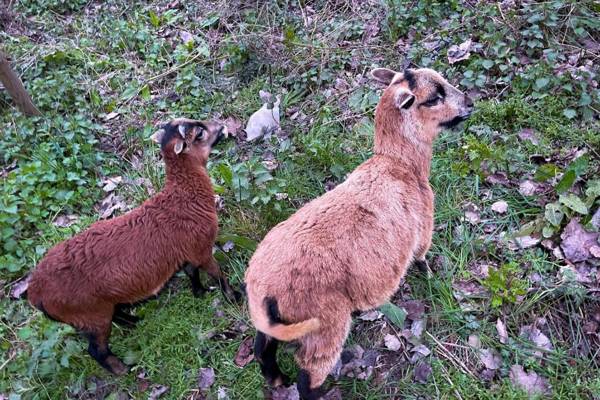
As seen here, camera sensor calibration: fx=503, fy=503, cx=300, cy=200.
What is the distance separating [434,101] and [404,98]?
1.08 ft

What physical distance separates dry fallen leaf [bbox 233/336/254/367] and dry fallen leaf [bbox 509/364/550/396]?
1.91 meters

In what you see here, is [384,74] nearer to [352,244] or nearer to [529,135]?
[529,135]

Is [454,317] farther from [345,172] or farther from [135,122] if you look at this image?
[135,122]

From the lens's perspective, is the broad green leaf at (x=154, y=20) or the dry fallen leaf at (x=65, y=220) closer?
the dry fallen leaf at (x=65, y=220)

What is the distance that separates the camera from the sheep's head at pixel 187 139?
4.12 m

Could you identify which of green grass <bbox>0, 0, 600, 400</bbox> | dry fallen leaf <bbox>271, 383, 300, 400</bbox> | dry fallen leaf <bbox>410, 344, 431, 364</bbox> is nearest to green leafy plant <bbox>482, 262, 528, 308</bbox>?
green grass <bbox>0, 0, 600, 400</bbox>

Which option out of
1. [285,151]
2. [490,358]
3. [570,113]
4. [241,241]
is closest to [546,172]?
[570,113]

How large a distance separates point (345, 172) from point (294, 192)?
54cm

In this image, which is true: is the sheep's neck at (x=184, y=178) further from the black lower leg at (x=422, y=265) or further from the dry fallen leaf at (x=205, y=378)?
the black lower leg at (x=422, y=265)

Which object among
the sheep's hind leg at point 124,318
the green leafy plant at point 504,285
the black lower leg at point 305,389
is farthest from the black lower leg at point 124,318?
the green leafy plant at point 504,285

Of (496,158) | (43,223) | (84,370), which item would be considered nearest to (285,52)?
(496,158)

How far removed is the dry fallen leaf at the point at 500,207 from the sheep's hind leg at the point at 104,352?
3.30m

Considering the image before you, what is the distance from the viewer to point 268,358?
3543mm

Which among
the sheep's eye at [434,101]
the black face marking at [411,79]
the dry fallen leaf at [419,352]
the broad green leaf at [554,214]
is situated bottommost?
the dry fallen leaf at [419,352]
